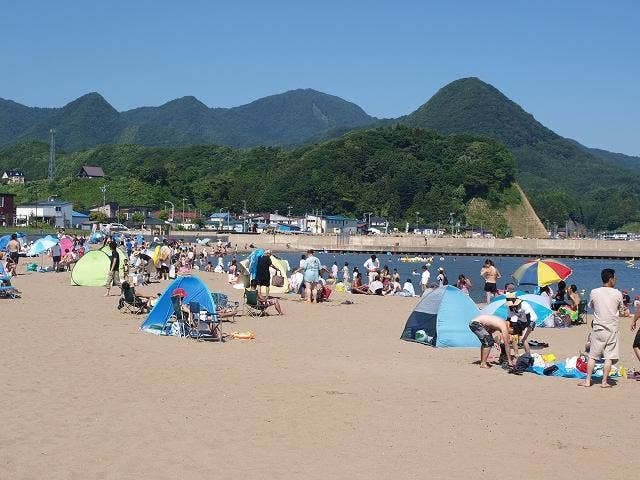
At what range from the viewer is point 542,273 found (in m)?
20.4

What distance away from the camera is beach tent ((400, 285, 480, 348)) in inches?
533

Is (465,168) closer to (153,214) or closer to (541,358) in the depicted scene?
(153,214)

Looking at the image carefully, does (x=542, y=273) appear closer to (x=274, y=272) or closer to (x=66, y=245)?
(x=274, y=272)

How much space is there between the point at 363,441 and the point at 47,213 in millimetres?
84548

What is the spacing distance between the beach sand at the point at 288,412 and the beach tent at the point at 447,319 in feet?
1.31

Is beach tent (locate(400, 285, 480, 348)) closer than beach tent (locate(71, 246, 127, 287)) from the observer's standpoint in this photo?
Yes

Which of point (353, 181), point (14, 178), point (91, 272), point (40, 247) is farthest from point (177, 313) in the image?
point (14, 178)

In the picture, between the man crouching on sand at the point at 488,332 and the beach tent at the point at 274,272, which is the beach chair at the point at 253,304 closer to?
the beach tent at the point at 274,272

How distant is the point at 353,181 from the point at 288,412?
417ft

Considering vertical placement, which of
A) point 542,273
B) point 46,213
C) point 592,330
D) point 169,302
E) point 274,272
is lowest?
point 169,302

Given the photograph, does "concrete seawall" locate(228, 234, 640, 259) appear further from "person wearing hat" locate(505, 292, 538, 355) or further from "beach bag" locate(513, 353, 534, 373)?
"beach bag" locate(513, 353, 534, 373)

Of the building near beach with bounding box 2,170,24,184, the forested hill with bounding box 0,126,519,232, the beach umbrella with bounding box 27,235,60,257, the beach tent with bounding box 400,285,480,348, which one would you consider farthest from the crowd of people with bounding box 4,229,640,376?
the building near beach with bounding box 2,170,24,184

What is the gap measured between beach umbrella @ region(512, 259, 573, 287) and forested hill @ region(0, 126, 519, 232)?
4003 inches

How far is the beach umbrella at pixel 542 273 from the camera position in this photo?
2022 centimetres
